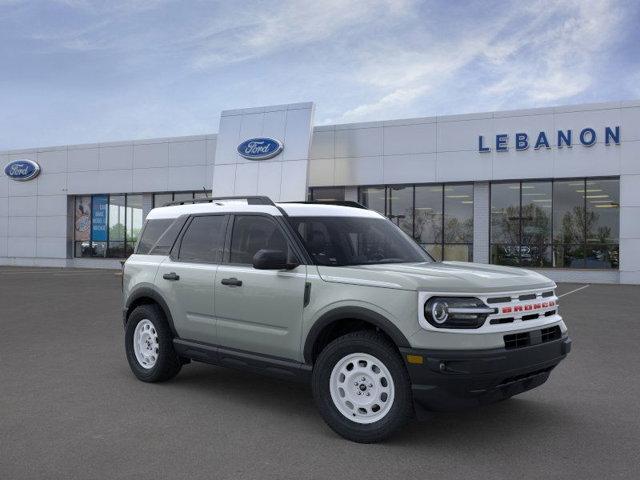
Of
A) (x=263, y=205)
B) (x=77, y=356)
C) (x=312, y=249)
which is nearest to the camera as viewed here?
(x=312, y=249)

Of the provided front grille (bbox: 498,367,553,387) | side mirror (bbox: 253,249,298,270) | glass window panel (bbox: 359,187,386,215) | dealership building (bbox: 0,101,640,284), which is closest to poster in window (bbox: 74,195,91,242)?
dealership building (bbox: 0,101,640,284)

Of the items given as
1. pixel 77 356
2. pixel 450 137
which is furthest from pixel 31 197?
pixel 77 356

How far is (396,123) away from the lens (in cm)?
2622

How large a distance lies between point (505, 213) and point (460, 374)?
21656 mm

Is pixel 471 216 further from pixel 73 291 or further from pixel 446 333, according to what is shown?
pixel 446 333

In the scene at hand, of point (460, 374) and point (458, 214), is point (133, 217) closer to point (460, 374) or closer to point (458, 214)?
point (458, 214)

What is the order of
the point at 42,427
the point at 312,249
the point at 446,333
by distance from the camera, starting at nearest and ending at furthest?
the point at 446,333
the point at 42,427
the point at 312,249

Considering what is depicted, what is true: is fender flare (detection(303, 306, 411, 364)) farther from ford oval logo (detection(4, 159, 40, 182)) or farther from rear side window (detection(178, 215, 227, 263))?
ford oval logo (detection(4, 159, 40, 182))

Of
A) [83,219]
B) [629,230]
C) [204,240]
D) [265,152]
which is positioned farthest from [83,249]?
[204,240]

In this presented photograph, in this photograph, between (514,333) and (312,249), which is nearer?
(514,333)

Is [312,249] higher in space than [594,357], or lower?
higher

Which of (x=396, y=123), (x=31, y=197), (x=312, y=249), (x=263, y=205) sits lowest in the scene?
(x=312, y=249)

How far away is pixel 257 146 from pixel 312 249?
2180cm

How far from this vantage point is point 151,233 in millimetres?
7109
